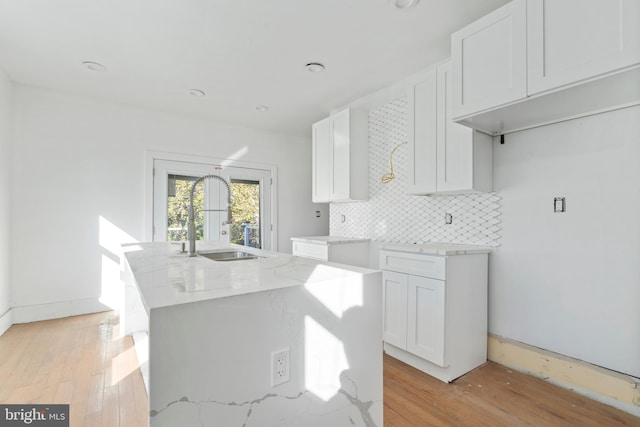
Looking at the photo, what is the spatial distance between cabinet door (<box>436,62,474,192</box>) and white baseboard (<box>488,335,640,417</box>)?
1.29 metres

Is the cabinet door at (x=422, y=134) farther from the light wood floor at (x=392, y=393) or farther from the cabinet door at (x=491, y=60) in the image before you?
the light wood floor at (x=392, y=393)

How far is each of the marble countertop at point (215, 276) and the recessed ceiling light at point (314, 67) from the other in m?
1.92

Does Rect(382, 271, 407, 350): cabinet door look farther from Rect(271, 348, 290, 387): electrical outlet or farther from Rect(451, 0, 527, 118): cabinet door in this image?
Rect(271, 348, 290, 387): electrical outlet

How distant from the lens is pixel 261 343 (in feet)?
3.20

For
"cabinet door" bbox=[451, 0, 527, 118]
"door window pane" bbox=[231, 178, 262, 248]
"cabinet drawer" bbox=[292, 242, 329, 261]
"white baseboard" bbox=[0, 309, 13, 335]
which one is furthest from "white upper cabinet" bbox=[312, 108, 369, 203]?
"white baseboard" bbox=[0, 309, 13, 335]

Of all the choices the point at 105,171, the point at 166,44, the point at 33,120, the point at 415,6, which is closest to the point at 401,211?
the point at 415,6

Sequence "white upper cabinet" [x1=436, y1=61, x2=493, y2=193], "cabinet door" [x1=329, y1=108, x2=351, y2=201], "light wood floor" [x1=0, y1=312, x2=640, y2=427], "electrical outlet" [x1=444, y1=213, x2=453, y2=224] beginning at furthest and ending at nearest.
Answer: "cabinet door" [x1=329, y1=108, x2=351, y2=201]
"electrical outlet" [x1=444, y1=213, x2=453, y2=224]
"white upper cabinet" [x1=436, y1=61, x2=493, y2=193]
"light wood floor" [x1=0, y1=312, x2=640, y2=427]

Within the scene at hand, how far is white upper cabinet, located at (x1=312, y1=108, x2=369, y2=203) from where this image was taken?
3.52 m

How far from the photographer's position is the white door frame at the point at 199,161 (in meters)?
3.87

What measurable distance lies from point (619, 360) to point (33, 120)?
5.51 m

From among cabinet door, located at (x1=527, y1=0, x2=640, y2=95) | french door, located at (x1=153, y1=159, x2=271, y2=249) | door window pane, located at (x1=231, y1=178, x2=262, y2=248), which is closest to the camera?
cabinet door, located at (x1=527, y1=0, x2=640, y2=95)

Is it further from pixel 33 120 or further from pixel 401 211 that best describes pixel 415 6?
pixel 33 120

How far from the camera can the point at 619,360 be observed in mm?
1883

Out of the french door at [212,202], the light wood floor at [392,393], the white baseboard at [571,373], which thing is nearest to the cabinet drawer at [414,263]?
the light wood floor at [392,393]
